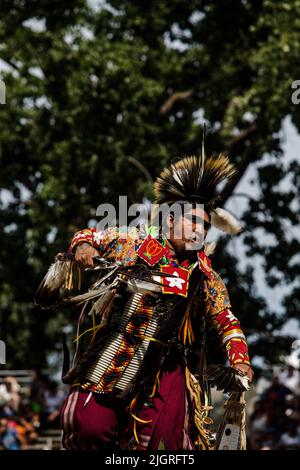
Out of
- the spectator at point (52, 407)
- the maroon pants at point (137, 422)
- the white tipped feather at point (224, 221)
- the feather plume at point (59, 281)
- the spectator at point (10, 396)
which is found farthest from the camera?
the spectator at point (52, 407)

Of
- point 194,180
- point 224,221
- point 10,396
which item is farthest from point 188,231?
point 10,396

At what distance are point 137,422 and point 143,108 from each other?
1238 centimetres

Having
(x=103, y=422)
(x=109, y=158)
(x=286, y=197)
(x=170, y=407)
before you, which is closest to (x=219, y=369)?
(x=170, y=407)

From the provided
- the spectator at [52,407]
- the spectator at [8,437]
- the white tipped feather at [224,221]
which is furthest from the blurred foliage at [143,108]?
the white tipped feather at [224,221]

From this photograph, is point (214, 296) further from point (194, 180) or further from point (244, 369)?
point (194, 180)

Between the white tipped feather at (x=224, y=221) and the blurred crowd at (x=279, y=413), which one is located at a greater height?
the white tipped feather at (x=224, y=221)

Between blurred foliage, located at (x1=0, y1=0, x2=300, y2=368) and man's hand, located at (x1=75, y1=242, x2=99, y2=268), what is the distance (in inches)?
417

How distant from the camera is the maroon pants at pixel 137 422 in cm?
465

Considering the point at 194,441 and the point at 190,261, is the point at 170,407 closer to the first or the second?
the point at 194,441

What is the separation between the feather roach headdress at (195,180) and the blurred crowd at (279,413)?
24.6 ft

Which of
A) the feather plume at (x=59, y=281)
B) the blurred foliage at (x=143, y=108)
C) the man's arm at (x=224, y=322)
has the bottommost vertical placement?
the man's arm at (x=224, y=322)

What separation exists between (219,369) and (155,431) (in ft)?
1.60

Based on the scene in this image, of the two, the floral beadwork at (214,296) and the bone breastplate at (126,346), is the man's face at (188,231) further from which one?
the bone breastplate at (126,346)

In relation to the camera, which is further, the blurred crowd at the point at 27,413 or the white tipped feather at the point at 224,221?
the blurred crowd at the point at 27,413
